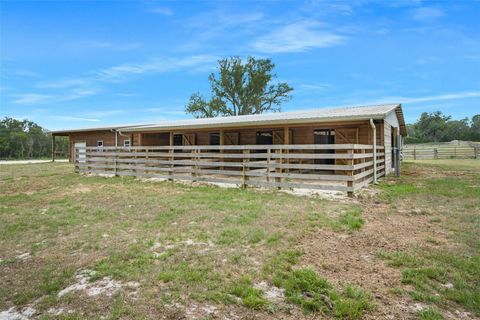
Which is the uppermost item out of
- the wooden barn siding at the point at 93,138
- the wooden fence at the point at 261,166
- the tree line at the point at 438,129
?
the tree line at the point at 438,129

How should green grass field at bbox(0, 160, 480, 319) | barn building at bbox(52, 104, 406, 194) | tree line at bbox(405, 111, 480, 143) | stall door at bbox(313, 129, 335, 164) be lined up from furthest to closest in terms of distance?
1. tree line at bbox(405, 111, 480, 143)
2. stall door at bbox(313, 129, 335, 164)
3. barn building at bbox(52, 104, 406, 194)
4. green grass field at bbox(0, 160, 480, 319)

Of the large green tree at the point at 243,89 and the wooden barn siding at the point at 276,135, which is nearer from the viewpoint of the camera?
the wooden barn siding at the point at 276,135

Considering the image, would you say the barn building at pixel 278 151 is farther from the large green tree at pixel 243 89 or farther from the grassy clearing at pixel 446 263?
the large green tree at pixel 243 89

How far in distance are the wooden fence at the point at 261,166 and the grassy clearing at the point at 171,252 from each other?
1.13 meters

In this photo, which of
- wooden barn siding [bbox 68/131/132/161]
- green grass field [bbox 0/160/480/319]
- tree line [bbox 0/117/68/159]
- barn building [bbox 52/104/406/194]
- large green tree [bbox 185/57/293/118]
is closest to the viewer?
green grass field [bbox 0/160/480/319]

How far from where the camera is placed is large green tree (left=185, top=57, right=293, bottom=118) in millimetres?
35438

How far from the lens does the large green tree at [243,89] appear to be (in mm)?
35438

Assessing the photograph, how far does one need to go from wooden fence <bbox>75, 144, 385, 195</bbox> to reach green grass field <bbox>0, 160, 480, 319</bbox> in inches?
53.3

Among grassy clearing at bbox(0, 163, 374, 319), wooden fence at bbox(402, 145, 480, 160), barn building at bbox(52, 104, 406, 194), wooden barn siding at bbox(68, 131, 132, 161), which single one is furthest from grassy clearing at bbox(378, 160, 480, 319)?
wooden fence at bbox(402, 145, 480, 160)

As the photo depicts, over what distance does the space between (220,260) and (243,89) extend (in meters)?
34.0

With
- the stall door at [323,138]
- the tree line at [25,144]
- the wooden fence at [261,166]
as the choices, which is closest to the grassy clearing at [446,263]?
the wooden fence at [261,166]

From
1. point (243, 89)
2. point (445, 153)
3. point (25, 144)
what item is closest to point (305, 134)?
point (445, 153)

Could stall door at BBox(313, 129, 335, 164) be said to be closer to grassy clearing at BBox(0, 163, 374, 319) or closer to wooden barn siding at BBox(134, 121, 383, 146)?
wooden barn siding at BBox(134, 121, 383, 146)

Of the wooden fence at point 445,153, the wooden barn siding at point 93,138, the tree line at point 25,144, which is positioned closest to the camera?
the wooden barn siding at point 93,138
